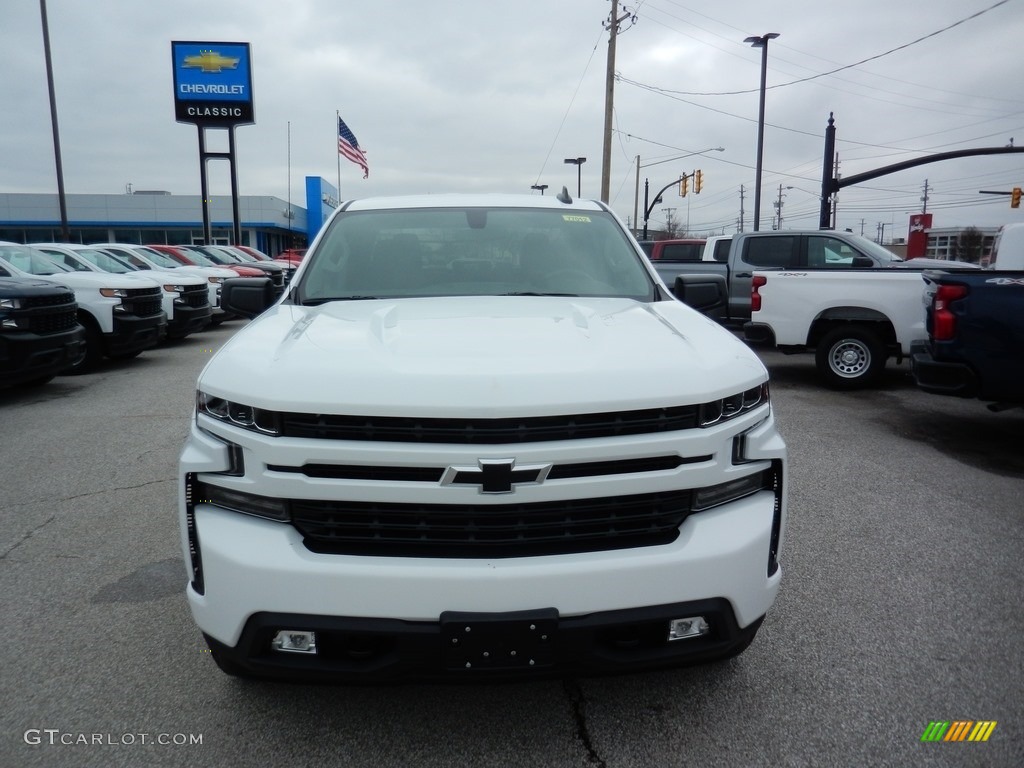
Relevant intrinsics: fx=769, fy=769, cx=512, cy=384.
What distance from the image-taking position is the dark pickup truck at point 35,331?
7.87 metres

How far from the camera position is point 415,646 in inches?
83.7

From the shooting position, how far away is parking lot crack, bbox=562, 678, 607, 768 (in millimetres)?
2441

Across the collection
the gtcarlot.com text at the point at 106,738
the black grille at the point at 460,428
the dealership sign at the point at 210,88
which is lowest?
the gtcarlot.com text at the point at 106,738

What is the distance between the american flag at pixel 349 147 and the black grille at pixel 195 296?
18.7 meters

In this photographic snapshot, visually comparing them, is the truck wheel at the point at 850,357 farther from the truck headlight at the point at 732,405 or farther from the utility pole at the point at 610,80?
the utility pole at the point at 610,80

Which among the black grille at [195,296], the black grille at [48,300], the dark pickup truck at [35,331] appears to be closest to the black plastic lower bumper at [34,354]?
the dark pickup truck at [35,331]

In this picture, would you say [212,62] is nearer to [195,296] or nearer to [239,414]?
[195,296]

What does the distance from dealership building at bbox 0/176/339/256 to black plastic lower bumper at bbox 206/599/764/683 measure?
171 feet

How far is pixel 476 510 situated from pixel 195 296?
12.8 meters

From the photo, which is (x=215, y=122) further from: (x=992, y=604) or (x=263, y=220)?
(x=992, y=604)

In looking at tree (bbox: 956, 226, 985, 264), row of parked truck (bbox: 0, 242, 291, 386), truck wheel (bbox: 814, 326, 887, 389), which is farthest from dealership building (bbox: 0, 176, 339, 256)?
tree (bbox: 956, 226, 985, 264)

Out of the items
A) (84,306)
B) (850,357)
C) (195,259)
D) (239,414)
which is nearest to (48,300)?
(84,306)

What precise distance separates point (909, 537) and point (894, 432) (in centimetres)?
306

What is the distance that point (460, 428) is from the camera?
7.15 feet
